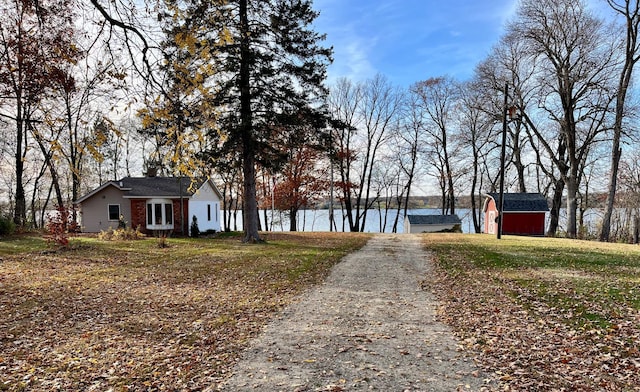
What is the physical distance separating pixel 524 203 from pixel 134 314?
92.6 feet

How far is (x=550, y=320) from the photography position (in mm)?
5457

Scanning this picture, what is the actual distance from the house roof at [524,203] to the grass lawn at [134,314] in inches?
805

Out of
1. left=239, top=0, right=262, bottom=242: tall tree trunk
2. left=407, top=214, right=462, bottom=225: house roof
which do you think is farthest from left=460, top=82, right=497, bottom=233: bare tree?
left=239, top=0, right=262, bottom=242: tall tree trunk

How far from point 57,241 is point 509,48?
26340 mm

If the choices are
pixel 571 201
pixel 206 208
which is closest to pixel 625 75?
pixel 571 201

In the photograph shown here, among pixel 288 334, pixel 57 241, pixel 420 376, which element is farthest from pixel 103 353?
pixel 57 241

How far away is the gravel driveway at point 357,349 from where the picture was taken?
3.72m

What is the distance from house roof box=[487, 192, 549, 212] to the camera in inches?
1076

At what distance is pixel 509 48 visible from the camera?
77.5ft

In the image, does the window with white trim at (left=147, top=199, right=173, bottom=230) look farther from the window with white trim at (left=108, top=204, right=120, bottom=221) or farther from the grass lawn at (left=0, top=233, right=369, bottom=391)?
the grass lawn at (left=0, top=233, right=369, bottom=391)

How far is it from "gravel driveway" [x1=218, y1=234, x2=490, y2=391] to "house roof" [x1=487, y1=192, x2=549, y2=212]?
23.4 metres

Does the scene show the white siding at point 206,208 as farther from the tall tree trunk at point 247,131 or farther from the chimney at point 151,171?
the tall tree trunk at point 247,131

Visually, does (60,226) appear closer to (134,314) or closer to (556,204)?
(134,314)

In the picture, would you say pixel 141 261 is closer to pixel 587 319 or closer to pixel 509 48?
pixel 587 319
